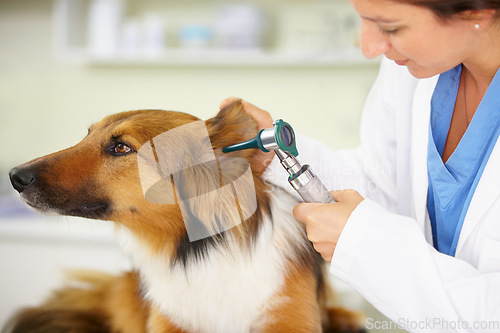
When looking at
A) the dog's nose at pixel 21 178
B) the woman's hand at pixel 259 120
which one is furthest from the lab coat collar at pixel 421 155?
the dog's nose at pixel 21 178

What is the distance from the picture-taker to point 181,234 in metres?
0.70

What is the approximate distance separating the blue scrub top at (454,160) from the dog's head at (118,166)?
0.30 metres

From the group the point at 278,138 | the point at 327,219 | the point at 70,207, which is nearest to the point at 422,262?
the point at 327,219

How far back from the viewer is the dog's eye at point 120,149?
636 mm

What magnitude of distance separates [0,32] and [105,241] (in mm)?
936

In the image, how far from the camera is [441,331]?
0.57 m

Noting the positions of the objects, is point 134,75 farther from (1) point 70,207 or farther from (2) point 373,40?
(2) point 373,40

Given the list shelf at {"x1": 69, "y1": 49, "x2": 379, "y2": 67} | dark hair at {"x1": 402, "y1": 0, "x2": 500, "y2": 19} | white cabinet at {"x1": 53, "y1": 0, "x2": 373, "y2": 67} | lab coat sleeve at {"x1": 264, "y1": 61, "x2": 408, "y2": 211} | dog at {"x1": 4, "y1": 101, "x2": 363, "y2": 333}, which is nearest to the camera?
dark hair at {"x1": 402, "y1": 0, "x2": 500, "y2": 19}

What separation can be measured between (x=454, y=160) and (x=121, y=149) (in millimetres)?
507

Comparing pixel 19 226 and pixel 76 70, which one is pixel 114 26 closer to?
pixel 76 70

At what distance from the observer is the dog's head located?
603mm

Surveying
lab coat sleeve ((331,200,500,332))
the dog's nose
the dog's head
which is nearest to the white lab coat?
lab coat sleeve ((331,200,500,332))

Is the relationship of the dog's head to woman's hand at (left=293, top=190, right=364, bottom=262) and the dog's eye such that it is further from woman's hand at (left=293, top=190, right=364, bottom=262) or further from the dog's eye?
woman's hand at (left=293, top=190, right=364, bottom=262)

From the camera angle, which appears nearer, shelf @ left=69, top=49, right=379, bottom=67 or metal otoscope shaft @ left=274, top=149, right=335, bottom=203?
metal otoscope shaft @ left=274, top=149, right=335, bottom=203
